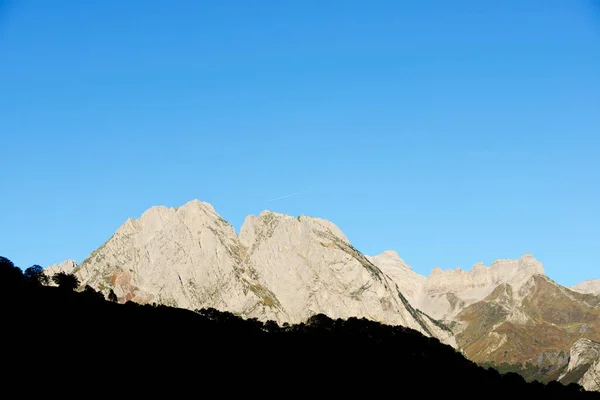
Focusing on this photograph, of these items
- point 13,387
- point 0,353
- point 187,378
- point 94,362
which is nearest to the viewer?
point 13,387

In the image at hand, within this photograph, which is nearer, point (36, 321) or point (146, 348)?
point (36, 321)

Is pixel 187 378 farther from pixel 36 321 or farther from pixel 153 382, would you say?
pixel 36 321

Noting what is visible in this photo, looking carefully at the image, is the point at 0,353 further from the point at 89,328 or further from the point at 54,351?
the point at 89,328

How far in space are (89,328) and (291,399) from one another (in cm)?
6039

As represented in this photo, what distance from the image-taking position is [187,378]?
617 ft

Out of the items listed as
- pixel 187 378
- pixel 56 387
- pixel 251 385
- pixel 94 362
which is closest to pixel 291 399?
pixel 251 385

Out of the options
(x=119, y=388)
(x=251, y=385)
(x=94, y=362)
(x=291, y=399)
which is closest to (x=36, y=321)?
(x=94, y=362)

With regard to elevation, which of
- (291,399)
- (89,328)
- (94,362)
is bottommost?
(291,399)

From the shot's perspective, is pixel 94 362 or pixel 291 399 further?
pixel 291 399

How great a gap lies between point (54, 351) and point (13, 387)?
2232cm

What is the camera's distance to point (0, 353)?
160 meters

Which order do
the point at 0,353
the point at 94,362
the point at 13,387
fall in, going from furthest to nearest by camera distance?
the point at 94,362, the point at 0,353, the point at 13,387

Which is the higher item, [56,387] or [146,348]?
[146,348]

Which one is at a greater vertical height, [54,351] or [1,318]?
[1,318]
